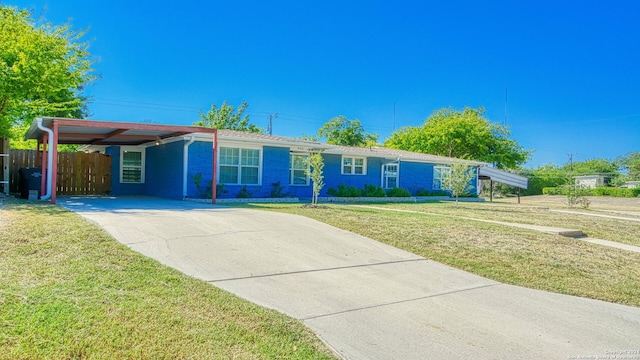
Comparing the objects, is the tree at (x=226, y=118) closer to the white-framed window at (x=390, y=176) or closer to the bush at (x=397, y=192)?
the white-framed window at (x=390, y=176)

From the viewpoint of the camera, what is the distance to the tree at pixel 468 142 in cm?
4050

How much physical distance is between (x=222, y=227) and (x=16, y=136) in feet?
68.5

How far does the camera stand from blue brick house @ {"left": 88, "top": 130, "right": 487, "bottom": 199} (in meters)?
15.2

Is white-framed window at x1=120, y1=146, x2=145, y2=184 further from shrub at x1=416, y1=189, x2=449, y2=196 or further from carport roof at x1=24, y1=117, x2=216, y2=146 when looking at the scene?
shrub at x1=416, y1=189, x2=449, y2=196

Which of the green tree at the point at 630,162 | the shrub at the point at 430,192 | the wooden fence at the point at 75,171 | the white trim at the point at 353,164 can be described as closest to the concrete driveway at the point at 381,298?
the wooden fence at the point at 75,171

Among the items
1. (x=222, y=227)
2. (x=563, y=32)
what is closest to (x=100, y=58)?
(x=222, y=227)

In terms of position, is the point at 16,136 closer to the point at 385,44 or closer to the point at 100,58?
the point at 100,58

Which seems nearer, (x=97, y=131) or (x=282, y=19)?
(x=97, y=131)

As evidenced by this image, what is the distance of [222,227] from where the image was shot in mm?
8094

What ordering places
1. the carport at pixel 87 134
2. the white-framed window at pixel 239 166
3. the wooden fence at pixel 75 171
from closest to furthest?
the carport at pixel 87 134 → the wooden fence at pixel 75 171 → the white-framed window at pixel 239 166

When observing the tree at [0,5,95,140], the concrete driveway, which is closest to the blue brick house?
the tree at [0,5,95,140]

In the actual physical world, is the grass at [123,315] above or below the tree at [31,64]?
below

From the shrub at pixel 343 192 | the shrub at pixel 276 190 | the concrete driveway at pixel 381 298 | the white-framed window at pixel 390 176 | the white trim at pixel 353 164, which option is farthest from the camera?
the white-framed window at pixel 390 176

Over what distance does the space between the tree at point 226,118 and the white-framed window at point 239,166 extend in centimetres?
2721
